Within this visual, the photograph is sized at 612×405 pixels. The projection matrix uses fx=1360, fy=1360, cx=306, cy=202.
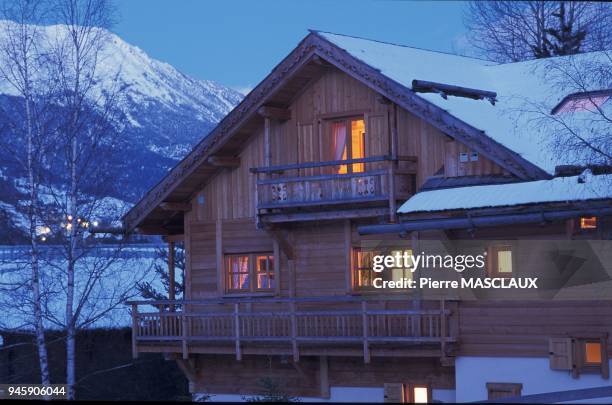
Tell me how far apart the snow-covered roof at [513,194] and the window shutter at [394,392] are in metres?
4.30

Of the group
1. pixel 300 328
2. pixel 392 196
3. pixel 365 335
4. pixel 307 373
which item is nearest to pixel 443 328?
pixel 365 335

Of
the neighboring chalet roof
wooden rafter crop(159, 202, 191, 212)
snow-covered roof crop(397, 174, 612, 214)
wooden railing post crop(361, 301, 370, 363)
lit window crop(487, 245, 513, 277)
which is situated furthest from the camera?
wooden rafter crop(159, 202, 191, 212)

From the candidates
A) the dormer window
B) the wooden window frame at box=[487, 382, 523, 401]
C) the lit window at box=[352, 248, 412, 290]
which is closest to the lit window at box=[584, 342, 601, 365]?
the wooden window frame at box=[487, 382, 523, 401]

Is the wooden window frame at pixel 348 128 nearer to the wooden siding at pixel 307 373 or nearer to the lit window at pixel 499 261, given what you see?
the lit window at pixel 499 261

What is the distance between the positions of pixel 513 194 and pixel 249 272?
833 centimetres

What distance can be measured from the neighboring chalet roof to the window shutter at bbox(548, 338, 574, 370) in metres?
3.37

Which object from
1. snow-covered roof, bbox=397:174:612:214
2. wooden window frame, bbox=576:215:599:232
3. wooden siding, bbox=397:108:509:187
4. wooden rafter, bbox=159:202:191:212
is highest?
wooden siding, bbox=397:108:509:187

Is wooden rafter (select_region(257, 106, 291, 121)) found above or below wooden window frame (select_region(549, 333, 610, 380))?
above

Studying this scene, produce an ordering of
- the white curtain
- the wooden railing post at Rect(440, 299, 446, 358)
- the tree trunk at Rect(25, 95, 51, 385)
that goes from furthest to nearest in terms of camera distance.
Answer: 1. the tree trunk at Rect(25, 95, 51, 385)
2. the white curtain
3. the wooden railing post at Rect(440, 299, 446, 358)

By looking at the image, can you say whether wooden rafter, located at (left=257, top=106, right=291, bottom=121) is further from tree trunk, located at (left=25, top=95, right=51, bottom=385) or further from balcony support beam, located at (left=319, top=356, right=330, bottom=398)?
tree trunk, located at (left=25, top=95, right=51, bottom=385)

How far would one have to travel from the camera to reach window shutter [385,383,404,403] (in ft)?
99.5

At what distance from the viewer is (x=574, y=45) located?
47.8 metres

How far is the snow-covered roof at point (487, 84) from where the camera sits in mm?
29062

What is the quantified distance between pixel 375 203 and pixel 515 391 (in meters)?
5.29
